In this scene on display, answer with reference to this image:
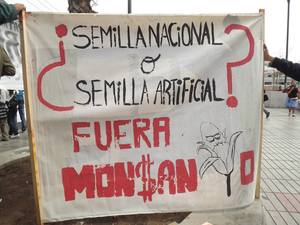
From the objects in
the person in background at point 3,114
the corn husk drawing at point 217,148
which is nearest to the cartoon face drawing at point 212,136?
the corn husk drawing at point 217,148

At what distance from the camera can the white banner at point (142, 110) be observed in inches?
111

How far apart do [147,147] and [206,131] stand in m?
0.64

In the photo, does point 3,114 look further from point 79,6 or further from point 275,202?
point 275,202

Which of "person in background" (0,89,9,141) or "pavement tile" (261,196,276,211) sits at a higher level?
"person in background" (0,89,9,141)

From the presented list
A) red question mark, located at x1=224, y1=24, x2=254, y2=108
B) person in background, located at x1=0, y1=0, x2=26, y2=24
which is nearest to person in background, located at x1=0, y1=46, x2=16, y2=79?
person in background, located at x1=0, y1=0, x2=26, y2=24

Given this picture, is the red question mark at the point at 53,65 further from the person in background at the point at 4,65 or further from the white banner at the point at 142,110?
the person in background at the point at 4,65

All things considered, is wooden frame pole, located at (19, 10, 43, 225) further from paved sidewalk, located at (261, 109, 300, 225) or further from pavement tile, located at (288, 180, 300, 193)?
pavement tile, located at (288, 180, 300, 193)

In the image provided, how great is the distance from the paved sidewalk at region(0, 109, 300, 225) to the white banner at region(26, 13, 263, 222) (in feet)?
2.87

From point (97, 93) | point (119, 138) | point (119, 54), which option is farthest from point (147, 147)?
point (119, 54)

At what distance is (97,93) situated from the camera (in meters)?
2.91

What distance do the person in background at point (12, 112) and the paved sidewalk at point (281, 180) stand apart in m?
6.55

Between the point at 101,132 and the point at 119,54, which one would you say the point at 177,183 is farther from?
the point at 119,54

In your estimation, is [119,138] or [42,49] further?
[119,138]

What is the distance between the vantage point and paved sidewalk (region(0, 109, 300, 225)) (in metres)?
3.61
